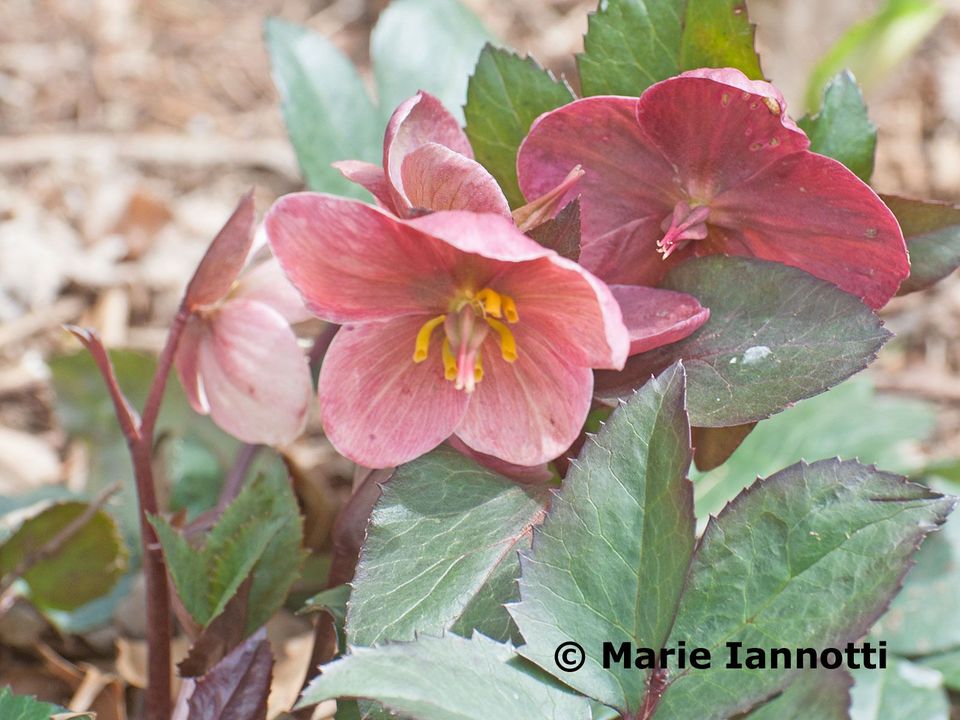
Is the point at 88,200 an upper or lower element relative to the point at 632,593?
upper

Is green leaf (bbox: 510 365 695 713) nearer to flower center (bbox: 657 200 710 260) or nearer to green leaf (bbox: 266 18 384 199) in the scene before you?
flower center (bbox: 657 200 710 260)

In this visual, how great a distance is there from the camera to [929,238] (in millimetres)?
695

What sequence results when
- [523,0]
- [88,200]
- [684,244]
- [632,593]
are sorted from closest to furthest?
[632,593] → [684,244] → [88,200] → [523,0]

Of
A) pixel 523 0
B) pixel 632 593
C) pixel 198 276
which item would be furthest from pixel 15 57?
pixel 632 593

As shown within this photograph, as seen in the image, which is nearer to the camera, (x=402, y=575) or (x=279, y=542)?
(x=402, y=575)

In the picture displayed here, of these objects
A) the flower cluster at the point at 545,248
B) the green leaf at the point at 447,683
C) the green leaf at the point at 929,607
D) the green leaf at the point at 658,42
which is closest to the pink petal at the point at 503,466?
the flower cluster at the point at 545,248

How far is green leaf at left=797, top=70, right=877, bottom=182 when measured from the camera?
2.45 feet

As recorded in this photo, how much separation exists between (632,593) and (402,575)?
132mm

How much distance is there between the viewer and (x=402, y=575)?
22.8 inches

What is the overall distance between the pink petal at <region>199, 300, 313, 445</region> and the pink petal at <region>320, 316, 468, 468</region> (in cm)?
9

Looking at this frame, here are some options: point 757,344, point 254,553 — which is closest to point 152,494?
point 254,553

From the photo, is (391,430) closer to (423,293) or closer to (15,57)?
(423,293)

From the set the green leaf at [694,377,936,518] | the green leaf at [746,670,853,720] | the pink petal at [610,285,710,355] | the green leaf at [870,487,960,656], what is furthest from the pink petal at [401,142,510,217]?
the green leaf at [870,487,960,656]

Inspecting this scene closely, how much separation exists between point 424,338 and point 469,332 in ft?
0.10
